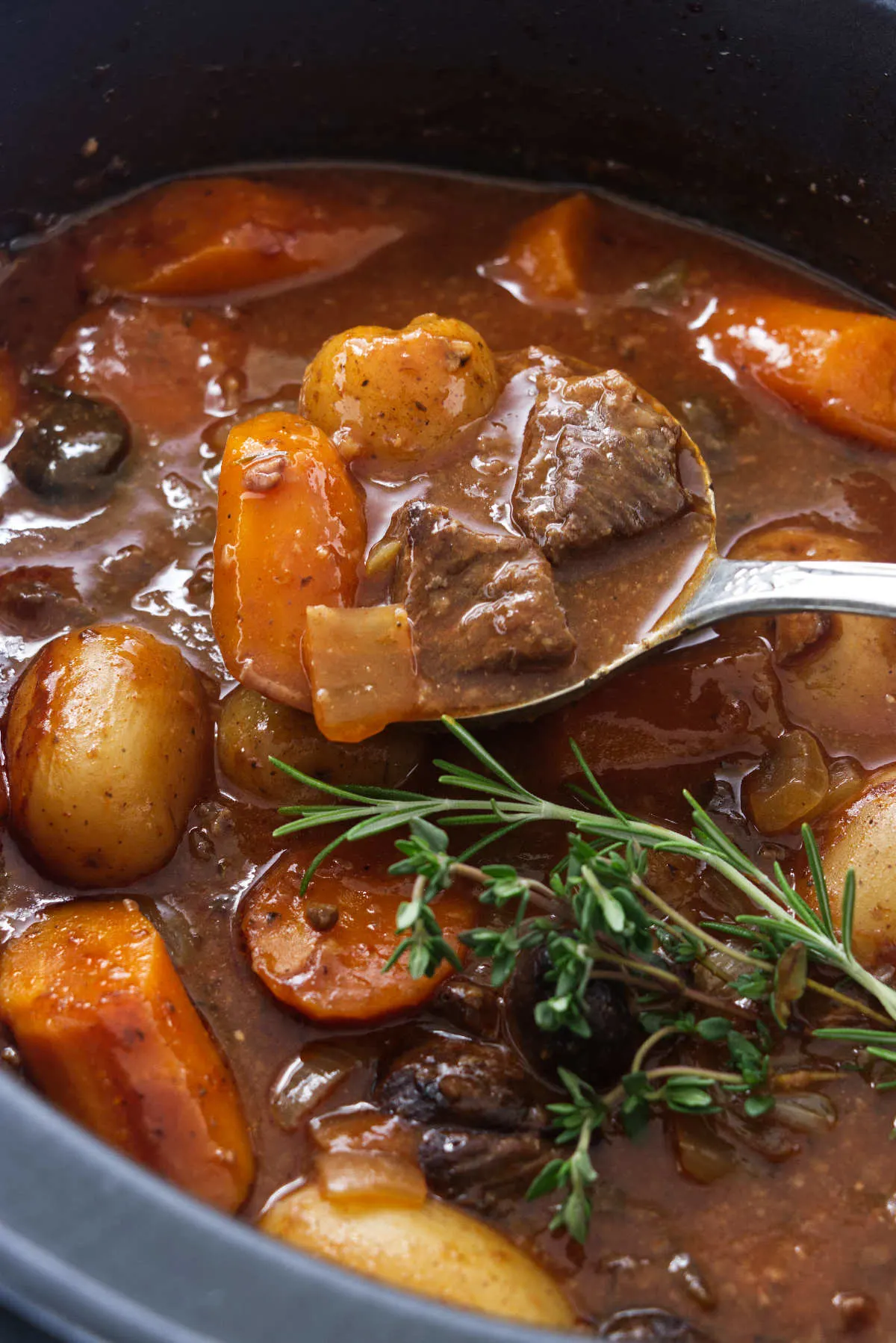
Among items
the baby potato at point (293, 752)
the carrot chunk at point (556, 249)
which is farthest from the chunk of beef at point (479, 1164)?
the carrot chunk at point (556, 249)

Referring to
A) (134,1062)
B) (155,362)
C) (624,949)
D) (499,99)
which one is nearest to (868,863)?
(624,949)

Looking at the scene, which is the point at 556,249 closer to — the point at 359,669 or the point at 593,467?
the point at 593,467

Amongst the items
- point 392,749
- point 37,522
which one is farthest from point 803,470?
point 37,522

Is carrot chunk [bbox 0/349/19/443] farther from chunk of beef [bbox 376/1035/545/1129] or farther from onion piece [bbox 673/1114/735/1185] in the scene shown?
onion piece [bbox 673/1114/735/1185]

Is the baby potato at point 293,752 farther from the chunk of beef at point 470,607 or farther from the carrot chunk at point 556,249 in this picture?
the carrot chunk at point 556,249

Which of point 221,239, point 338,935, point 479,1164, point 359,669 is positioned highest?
point 221,239

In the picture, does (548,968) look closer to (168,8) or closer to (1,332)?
(1,332)
